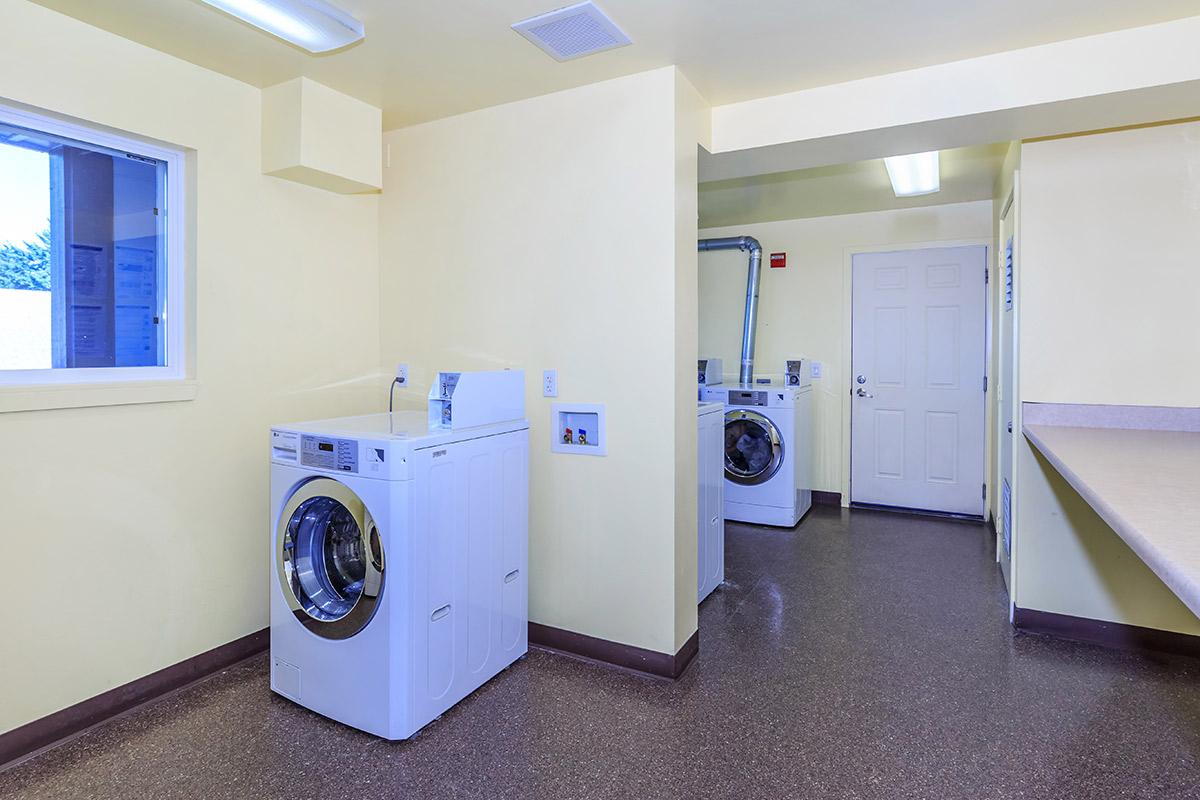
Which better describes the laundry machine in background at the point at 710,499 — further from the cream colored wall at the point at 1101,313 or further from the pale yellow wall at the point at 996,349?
the pale yellow wall at the point at 996,349

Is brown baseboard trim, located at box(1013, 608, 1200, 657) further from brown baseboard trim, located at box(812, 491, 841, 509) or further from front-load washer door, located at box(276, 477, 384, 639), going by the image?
front-load washer door, located at box(276, 477, 384, 639)

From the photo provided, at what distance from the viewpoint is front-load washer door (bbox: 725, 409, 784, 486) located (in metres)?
4.71

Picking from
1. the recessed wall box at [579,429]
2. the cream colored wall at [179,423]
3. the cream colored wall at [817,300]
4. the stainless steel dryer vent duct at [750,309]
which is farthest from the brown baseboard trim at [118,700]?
the cream colored wall at [817,300]

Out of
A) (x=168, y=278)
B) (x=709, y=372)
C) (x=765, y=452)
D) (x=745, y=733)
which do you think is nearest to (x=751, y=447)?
(x=765, y=452)

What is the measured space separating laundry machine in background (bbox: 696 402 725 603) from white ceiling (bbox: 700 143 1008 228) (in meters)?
1.73

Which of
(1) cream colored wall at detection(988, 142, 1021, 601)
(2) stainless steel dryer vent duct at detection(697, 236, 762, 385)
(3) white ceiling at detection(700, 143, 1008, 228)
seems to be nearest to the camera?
(1) cream colored wall at detection(988, 142, 1021, 601)

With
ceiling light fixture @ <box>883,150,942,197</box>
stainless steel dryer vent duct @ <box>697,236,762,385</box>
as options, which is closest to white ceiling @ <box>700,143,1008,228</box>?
ceiling light fixture @ <box>883,150,942,197</box>

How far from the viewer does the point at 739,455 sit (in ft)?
16.1

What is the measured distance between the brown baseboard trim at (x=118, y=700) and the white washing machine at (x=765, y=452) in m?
Result: 3.27

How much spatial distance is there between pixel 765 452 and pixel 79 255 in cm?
403

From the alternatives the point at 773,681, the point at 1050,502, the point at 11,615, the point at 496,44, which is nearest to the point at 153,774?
the point at 11,615

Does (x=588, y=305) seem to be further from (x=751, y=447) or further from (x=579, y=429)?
(x=751, y=447)

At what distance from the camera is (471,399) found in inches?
94.7

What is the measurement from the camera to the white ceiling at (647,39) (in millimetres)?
2066
